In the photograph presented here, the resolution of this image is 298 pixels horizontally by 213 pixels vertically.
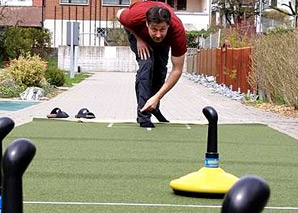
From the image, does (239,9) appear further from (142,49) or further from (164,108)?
(142,49)

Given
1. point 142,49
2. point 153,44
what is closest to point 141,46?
point 142,49

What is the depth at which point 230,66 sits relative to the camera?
2678 cm

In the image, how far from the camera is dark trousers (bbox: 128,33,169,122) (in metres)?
11.3

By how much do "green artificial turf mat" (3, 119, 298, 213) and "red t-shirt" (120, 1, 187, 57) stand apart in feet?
3.94

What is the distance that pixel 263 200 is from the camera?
6.19ft

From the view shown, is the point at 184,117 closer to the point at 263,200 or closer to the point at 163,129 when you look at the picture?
the point at 163,129

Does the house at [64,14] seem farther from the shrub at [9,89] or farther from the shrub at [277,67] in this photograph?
the shrub at [277,67]

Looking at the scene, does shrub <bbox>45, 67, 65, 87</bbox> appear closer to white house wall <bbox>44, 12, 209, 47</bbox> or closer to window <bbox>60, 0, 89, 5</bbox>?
white house wall <bbox>44, 12, 209, 47</bbox>

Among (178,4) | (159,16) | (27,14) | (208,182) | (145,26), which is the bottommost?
(208,182)

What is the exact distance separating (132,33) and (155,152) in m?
2.04

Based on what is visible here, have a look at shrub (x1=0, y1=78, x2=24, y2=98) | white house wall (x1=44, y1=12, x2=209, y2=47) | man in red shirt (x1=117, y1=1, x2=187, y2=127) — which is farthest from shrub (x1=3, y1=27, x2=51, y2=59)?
man in red shirt (x1=117, y1=1, x2=187, y2=127)

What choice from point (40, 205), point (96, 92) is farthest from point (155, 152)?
point (96, 92)

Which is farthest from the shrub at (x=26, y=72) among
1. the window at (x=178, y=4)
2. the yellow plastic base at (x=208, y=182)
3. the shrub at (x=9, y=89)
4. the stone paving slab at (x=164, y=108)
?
the window at (x=178, y=4)

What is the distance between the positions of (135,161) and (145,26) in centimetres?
242
